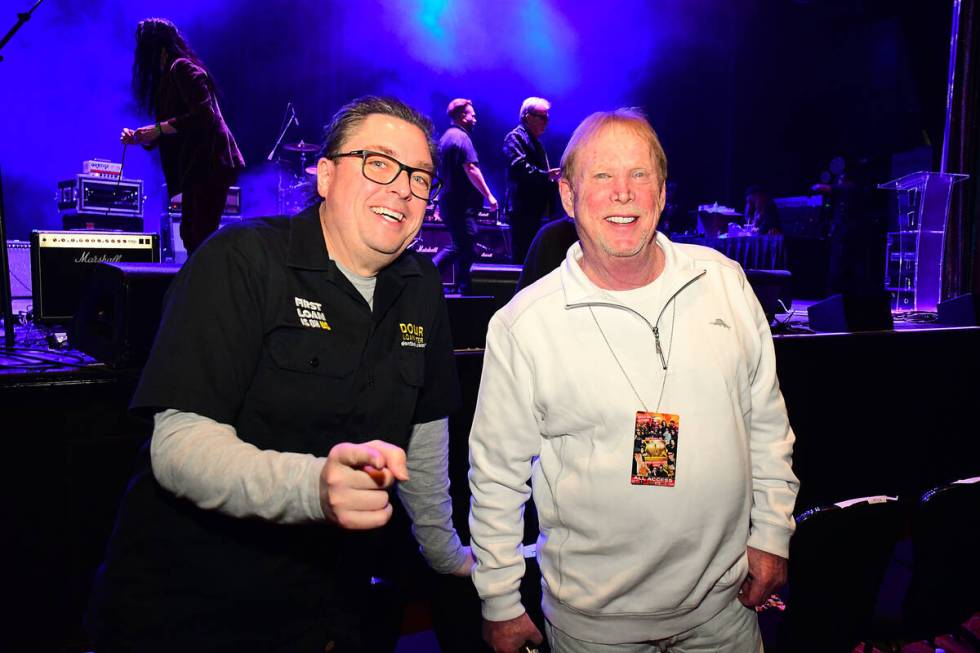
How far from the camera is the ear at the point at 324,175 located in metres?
1.60

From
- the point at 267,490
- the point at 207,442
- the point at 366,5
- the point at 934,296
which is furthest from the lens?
Result: the point at 366,5

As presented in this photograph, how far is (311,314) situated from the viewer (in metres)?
1.45

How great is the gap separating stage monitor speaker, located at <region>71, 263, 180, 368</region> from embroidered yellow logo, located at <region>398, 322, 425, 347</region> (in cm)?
105

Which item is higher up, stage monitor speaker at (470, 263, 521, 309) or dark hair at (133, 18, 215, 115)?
dark hair at (133, 18, 215, 115)

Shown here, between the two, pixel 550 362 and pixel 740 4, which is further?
pixel 740 4

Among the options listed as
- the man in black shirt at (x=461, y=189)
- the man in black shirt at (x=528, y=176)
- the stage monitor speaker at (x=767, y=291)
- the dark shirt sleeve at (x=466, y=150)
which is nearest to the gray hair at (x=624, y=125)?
the stage monitor speaker at (x=767, y=291)

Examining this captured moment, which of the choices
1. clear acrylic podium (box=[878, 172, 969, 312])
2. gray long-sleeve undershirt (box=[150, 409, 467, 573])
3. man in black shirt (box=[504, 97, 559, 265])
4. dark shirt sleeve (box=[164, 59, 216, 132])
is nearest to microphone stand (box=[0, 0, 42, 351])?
dark shirt sleeve (box=[164, 59, 216, 132])

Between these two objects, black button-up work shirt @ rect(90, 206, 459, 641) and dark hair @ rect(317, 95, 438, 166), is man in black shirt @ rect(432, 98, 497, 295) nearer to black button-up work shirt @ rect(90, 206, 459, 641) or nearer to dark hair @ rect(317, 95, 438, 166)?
dark hair @ rect(317, 95, 438, 166)

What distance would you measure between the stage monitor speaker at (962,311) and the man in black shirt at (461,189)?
3946 mm

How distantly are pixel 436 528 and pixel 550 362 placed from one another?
666mm

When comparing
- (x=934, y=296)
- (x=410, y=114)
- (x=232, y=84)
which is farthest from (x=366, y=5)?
(x=410, y=114)

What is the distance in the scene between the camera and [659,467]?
149 centimetres

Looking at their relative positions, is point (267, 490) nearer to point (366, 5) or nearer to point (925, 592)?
point (925, 592)

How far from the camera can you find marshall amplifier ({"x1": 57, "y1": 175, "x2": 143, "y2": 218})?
6.61 metres
